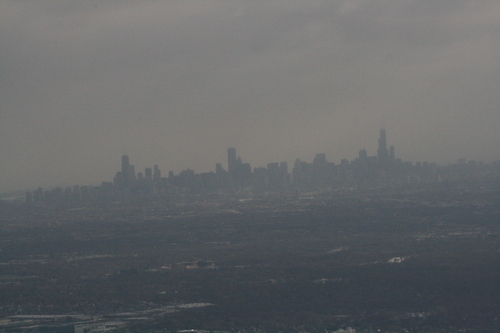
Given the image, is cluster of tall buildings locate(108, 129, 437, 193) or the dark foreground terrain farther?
cluster of tall buildings locate(108, 129, 437, 193)

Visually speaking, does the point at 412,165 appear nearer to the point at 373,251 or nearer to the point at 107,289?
the point at 373,251

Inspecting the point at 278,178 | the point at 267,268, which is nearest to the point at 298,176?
the point at 278,178

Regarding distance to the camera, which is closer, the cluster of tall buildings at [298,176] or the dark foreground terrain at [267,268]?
the dark foreground terrain at [267,268]

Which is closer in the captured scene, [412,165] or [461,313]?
[461,313]

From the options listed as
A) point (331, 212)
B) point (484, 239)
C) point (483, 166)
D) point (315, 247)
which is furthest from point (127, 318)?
point (483, 166)

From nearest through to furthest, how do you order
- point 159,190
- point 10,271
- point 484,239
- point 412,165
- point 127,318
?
point 127,318 → point 10,271 → point 484,239 → point 159,190 → point 412,165

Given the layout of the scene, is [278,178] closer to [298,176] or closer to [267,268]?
[298,176]

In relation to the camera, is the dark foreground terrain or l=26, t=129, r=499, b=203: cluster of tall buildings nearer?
the dark foreground terrain

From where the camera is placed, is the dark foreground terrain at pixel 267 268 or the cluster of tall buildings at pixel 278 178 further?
the cluster of tall buildings at pixel 278 178
